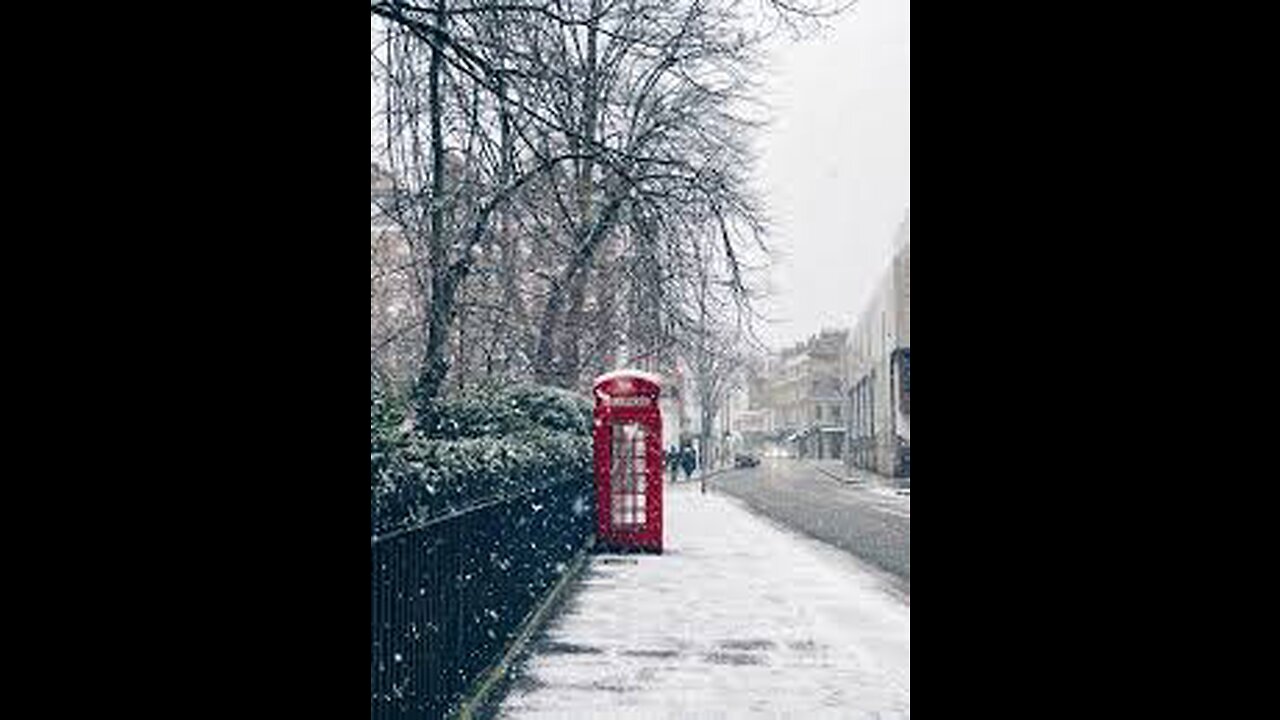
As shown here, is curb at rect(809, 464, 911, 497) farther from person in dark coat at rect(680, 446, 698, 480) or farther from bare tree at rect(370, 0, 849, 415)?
bare tree at rect(370, 0, 849, 415)

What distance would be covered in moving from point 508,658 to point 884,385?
27.4 m

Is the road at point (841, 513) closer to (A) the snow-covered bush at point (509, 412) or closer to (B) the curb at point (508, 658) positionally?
(B) the curb at point (508, 658)

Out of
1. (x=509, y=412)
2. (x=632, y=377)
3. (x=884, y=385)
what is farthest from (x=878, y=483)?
(x=509, y=412)

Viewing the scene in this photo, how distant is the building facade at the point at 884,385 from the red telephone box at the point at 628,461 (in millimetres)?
12270

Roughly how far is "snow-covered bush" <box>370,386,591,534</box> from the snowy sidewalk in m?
0.95

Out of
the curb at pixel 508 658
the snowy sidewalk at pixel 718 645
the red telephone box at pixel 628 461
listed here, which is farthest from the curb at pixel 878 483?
the curb at pixel 508 658

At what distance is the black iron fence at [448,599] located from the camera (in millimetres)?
4523

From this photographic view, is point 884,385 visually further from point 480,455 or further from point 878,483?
Result: point 480,455

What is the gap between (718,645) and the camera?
7785 mm

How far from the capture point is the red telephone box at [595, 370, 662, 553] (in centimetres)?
1315

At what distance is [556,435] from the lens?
12555 mm

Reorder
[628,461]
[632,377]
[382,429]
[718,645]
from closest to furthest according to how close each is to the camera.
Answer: [382,429] → [718,645] → [632,377] → [628,461]
